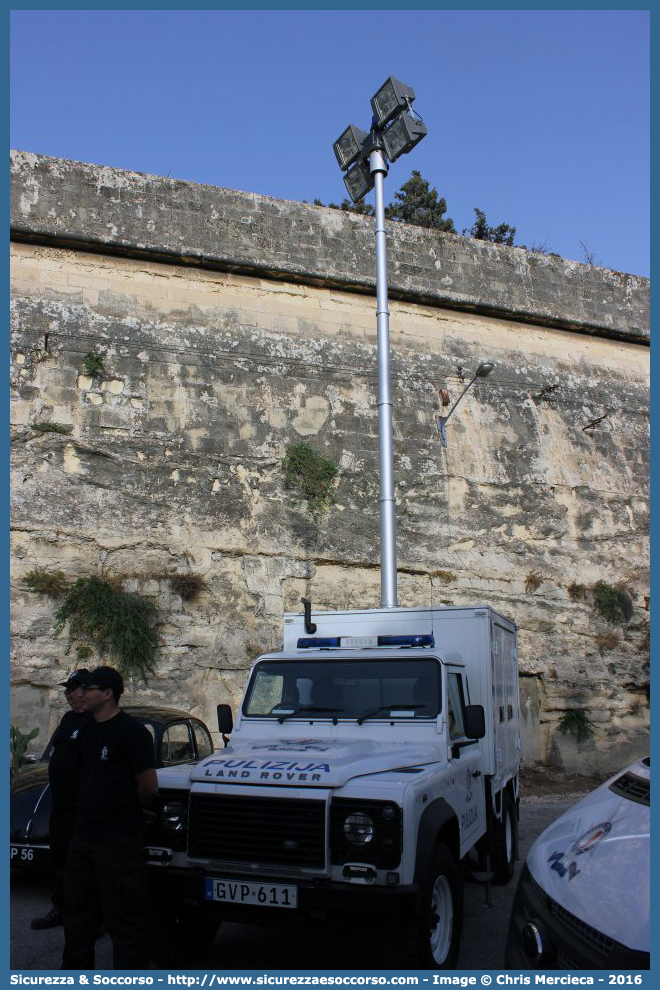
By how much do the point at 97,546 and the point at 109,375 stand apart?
108 inches

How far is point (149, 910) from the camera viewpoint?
188 inches

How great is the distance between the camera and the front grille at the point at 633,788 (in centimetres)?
384

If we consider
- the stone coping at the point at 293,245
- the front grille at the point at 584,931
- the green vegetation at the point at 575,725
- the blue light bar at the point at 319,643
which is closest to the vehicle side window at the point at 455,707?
the blue light bar at the point at 319,643

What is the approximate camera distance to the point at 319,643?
6660 millimetres

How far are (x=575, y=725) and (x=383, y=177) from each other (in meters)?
9.56

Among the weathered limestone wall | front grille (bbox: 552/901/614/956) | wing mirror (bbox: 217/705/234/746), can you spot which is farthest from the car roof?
front grille (bbox: 552/901/614/956)

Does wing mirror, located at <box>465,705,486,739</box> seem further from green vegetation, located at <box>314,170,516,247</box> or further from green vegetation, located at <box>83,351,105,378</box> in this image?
green vegetation, located at <box>314,170,516,247</box>

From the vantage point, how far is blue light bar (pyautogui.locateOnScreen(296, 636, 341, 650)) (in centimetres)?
664

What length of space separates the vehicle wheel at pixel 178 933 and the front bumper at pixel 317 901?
131 mm

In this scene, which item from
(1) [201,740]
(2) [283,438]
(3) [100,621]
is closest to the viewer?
(1) [201,740]

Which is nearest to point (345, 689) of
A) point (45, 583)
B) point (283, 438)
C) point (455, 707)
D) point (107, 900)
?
point (455, 707)

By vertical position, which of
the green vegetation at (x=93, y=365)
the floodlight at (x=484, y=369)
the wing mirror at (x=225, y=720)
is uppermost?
the floodlight at (x=484, y=369)

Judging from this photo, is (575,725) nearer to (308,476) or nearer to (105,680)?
(308,476)

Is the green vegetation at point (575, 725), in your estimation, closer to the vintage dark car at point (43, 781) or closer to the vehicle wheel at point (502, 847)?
the vehicle wheel at point (502, 847)
